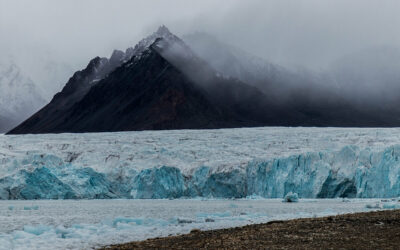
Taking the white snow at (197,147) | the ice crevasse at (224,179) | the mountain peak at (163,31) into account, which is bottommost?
the ice crevasse at (224,179)

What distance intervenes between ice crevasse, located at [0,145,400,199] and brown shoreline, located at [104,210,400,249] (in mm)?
26707

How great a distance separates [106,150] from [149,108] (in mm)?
83760

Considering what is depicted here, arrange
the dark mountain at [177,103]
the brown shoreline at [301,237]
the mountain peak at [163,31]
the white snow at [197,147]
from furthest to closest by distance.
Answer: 1. the mountain peak at [163,31]
2. the dark mountain at [177,103]
3. the white snow at [197,147]
4. the brown shoreline at [301,237]

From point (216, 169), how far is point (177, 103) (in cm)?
9241

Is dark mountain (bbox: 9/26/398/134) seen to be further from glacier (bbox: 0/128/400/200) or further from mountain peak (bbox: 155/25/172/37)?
glacier (bbox: 0/128/400/200)

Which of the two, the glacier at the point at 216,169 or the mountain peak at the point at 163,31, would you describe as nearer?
the glacier at the point at 216,169

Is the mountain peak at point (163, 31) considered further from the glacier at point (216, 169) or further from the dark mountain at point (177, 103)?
the glacier at point (216, 169)

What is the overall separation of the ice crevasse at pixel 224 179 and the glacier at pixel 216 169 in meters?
0.08

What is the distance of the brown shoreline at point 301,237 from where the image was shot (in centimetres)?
1761

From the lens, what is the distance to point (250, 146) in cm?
6425

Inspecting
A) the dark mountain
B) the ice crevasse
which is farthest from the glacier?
the dark mountain

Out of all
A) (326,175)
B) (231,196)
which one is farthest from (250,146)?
(326,175)

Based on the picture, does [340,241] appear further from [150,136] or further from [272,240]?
[150,136]

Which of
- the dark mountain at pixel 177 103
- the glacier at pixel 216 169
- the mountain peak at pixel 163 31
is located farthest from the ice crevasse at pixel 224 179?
the mountain peak at pixel 163 31
